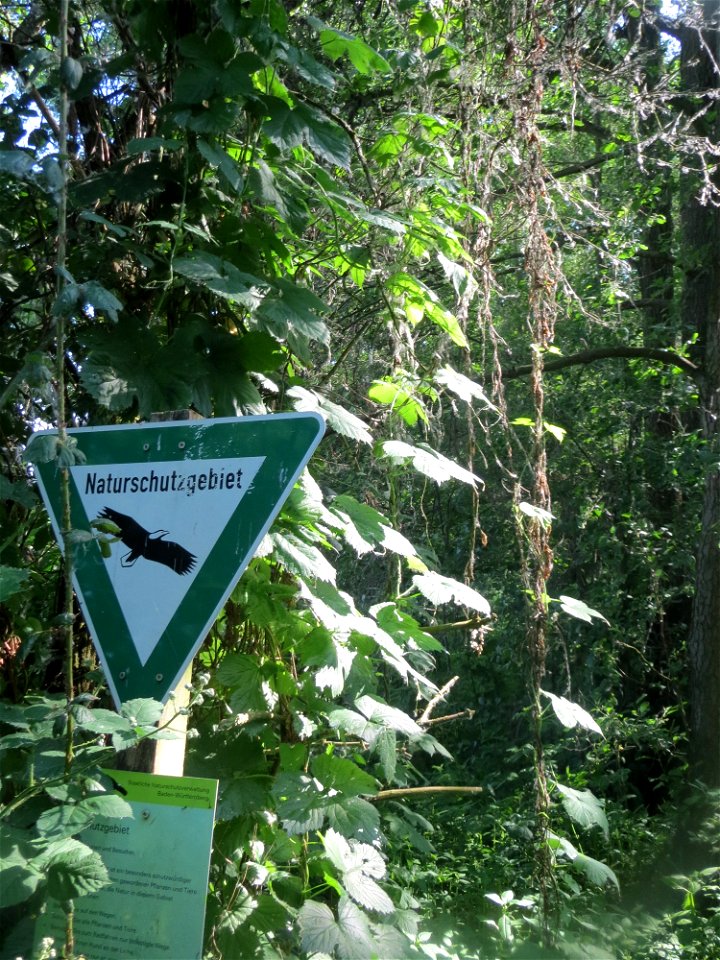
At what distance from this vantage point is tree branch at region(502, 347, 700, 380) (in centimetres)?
703

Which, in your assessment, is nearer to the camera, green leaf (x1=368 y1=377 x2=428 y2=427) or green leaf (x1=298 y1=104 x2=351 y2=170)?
green leaf (x1=298 y1=104 x2=351 y2=170)

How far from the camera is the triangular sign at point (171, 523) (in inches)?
61.6

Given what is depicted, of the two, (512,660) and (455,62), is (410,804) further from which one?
(455,62)

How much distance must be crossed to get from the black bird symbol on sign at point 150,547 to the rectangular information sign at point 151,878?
361mm

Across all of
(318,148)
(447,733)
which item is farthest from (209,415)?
(447,733)

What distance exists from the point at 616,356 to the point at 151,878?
252 inches

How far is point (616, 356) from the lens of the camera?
7.21m

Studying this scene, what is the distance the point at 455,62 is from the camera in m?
3.34

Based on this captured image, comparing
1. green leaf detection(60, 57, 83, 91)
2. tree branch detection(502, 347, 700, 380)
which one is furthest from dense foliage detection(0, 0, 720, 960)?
tree branch detection(502, 347, 700, 380)

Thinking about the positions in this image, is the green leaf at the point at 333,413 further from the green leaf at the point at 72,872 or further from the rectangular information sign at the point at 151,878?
the green leaf at the point at 72,872

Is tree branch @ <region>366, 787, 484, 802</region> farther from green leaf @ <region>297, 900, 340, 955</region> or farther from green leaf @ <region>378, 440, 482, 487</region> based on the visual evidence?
green leaf @ <region>378, 440, 482, 487</region>

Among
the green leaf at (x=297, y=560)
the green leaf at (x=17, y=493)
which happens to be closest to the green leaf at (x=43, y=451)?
the green leaf at (x=17, y=493)

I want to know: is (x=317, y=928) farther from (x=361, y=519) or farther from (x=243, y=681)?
(x=361, y=519)

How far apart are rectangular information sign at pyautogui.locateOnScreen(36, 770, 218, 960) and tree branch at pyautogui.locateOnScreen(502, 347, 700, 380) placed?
18.7 ft
